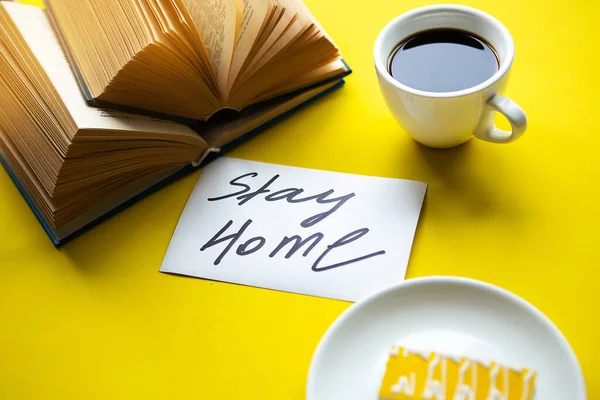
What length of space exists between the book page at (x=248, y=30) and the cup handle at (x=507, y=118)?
0.25m

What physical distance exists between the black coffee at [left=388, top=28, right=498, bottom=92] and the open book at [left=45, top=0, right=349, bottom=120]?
98mm

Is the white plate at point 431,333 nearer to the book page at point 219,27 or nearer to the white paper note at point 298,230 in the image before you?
the white paper note at point 298,230

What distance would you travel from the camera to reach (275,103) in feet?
2.54

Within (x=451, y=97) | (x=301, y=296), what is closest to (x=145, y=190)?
(x=301, y=296)

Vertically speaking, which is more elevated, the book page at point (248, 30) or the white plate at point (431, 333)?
the book page at point (248, 30)

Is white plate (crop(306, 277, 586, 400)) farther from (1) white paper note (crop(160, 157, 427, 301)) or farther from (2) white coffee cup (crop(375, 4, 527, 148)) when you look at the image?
(2) white coffee cup (crop(375, 4, 527, 148))

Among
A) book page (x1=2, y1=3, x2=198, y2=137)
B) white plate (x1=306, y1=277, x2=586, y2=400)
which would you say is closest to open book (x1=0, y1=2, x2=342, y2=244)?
book page (x1=2, y1=3, x2=198, y2=137)

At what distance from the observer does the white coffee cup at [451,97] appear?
0.62 m

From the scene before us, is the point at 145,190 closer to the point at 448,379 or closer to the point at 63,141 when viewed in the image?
the point at 63,141

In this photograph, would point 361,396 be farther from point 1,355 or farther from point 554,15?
point 554,15

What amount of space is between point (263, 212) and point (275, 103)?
0.14m

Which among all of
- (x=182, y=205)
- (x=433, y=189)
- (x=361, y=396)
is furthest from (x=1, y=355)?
(x=433, y=189)

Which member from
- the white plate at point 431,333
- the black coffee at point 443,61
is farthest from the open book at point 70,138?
the white plate at point 431,333

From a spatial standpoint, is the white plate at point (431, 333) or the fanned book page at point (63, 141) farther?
the fanned book page at point (63, 141)
